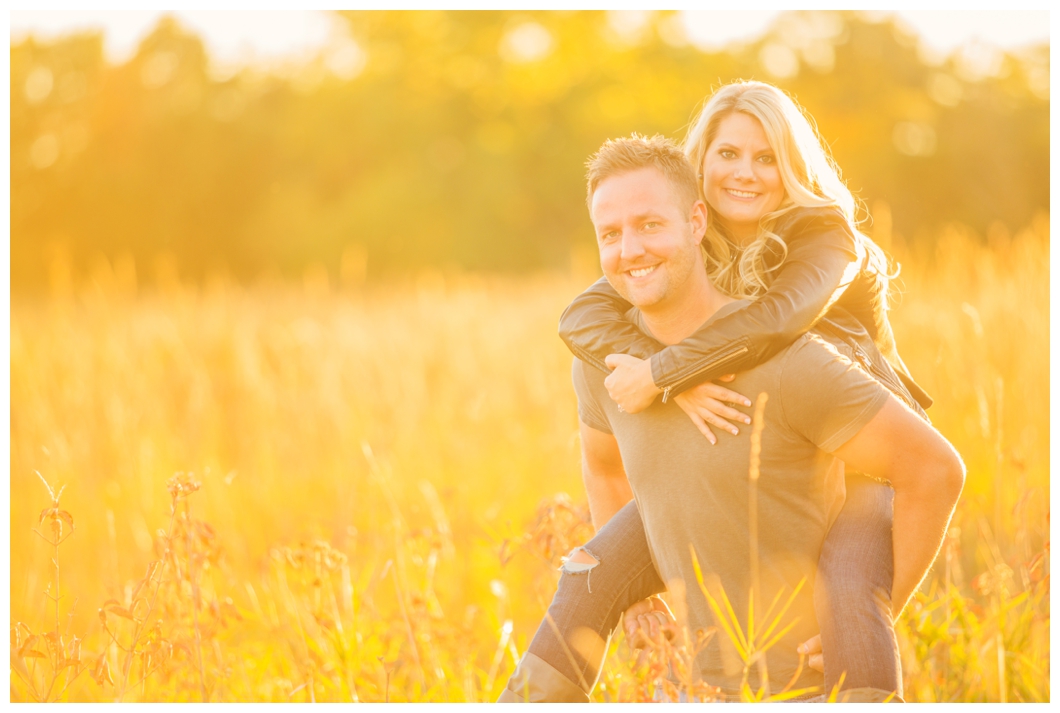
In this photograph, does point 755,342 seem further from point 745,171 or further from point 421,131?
point 421,131

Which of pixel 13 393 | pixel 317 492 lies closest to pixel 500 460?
pixel 317 492

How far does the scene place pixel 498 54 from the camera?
16016mm

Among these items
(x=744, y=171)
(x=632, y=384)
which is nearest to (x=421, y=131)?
(x=744, y=171)

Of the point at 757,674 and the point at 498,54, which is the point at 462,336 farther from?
the point at 498,54

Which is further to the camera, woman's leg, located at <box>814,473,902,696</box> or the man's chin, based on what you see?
the man's chin

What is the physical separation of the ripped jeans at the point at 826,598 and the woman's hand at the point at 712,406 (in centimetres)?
34

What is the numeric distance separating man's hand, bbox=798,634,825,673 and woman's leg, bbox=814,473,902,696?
0.17 feet

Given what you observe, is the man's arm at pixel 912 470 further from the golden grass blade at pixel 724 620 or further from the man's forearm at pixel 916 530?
the golden grass blade at pixel 724 620

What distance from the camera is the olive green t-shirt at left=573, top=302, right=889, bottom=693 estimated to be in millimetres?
1757

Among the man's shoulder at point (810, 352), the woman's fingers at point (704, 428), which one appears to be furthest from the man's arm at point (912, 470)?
the woman's fingers at point (704, 428)

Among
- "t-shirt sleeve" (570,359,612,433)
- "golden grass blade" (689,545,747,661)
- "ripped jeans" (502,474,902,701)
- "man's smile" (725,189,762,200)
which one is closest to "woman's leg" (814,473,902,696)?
"ripped jeans" (502,474,902,701)

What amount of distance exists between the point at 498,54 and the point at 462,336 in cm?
1063

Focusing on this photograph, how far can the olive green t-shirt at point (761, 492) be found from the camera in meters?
1.76

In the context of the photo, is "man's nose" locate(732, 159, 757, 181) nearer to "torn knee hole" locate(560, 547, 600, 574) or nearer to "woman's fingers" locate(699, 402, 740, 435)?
"woman's fingers" locate(699, 402, 740, 435)
